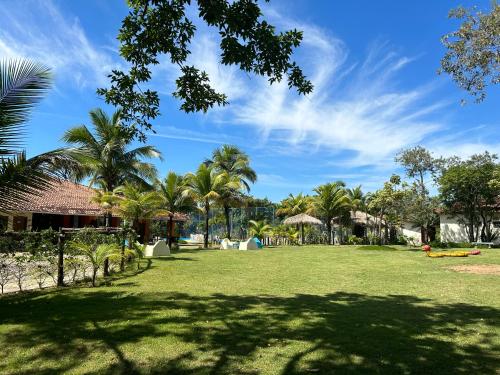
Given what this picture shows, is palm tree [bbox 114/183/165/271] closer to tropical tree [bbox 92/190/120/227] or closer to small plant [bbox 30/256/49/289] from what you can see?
tropical tree [bbox 92/190/120/227]

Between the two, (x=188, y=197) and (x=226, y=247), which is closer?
(x=226, y=247)

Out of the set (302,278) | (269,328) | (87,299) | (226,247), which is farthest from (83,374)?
(226,247)

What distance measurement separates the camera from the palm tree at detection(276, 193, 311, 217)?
43572 millimetres

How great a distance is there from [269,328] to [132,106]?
3.91 m

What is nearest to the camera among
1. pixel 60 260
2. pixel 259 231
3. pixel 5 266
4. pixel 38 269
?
pixel 5 266

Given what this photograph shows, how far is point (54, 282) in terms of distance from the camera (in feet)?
29.6

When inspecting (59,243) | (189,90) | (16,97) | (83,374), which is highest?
(189,90)

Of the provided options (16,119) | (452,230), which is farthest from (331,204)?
(16,119)

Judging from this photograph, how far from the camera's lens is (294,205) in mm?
44656

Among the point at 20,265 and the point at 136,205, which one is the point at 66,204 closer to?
the point at 136,205

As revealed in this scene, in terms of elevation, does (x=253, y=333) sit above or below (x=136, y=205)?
below

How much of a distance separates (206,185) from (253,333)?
24.3 metres

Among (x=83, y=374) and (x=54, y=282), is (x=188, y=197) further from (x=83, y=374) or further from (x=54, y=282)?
(x=83, y=374)

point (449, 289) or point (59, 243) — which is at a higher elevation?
point (59, 243)
